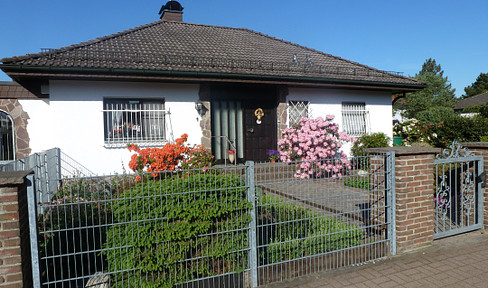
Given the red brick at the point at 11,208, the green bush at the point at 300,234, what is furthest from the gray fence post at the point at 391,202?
the red brick at the point at 11,208

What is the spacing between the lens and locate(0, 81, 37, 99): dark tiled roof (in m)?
9.33

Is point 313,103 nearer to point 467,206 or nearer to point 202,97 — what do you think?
point 202,97

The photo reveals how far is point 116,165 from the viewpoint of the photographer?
855cm

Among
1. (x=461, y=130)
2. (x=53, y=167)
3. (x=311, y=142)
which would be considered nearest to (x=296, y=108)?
(x=311, y=142)

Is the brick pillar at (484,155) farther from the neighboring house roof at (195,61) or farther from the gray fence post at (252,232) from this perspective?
the neighboring house roof at (195,61)

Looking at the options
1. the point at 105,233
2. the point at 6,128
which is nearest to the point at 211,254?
the point at 105,233

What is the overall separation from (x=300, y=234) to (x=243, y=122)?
656 centimetres

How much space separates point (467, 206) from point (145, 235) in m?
5.01

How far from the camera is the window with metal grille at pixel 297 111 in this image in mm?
10484

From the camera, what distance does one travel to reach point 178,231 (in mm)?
3207

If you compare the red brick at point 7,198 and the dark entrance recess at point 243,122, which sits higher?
the dark entrance recess at point 243,122

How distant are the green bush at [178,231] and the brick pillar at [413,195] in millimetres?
2207

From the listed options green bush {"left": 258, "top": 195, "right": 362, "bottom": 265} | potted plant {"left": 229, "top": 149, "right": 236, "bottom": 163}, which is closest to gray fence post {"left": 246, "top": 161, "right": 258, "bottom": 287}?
green bush {"left": 258, "top": 195, "right": 362, "bottom": 265}

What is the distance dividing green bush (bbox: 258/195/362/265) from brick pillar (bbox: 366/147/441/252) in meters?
0.66
